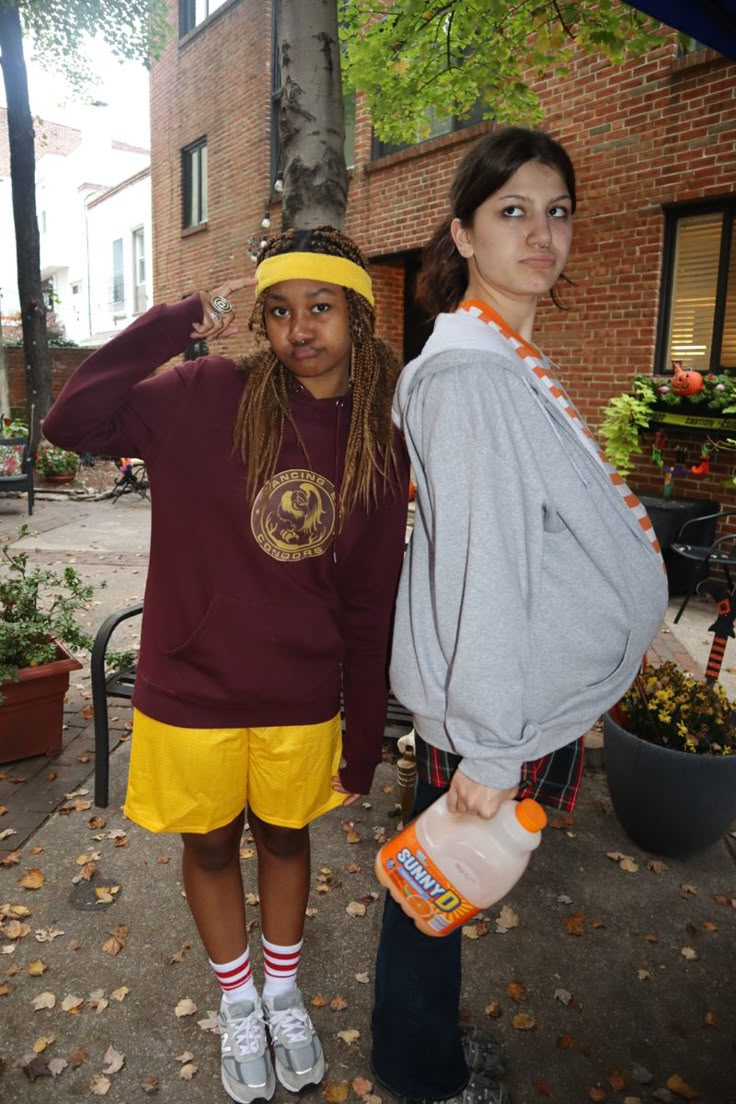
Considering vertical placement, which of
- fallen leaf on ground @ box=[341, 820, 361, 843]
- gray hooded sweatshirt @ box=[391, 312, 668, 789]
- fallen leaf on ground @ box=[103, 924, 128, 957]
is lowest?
fallen leaf on ground @ box=[103, 924, 128, 957]

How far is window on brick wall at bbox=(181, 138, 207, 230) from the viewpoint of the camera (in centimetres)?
1405

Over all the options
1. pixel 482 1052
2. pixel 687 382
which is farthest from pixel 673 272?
pixel 482 1052

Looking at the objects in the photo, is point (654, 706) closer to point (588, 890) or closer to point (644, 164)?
point (588, 890)

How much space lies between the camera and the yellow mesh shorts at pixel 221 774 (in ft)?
5.88

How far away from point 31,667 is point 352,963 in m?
2.01

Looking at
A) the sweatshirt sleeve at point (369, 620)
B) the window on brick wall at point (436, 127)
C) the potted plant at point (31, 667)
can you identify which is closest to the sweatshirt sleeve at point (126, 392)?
the sweatshirt sleeve at point (369, 620)

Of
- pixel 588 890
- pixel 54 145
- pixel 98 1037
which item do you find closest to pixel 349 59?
pixel 588 890

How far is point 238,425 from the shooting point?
1721 millimetres

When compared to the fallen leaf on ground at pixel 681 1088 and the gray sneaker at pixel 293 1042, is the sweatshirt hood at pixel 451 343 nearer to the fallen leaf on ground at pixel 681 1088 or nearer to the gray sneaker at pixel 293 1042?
the gray sneaker at pixel 293 1042

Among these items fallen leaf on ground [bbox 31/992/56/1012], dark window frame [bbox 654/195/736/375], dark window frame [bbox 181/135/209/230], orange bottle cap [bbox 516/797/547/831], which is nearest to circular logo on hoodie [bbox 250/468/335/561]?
orange bottle cap [bbox 516/797/547/831]

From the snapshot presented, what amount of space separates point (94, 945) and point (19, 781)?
1.24 meters

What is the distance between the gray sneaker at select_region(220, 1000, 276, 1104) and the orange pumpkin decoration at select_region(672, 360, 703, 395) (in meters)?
5.98

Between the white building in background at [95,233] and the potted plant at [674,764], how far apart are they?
68.8 feet

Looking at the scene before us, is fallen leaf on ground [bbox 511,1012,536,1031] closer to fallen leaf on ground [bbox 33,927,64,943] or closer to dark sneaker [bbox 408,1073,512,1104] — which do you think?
dark sneaker [bbox 408,1073,512,1104]
